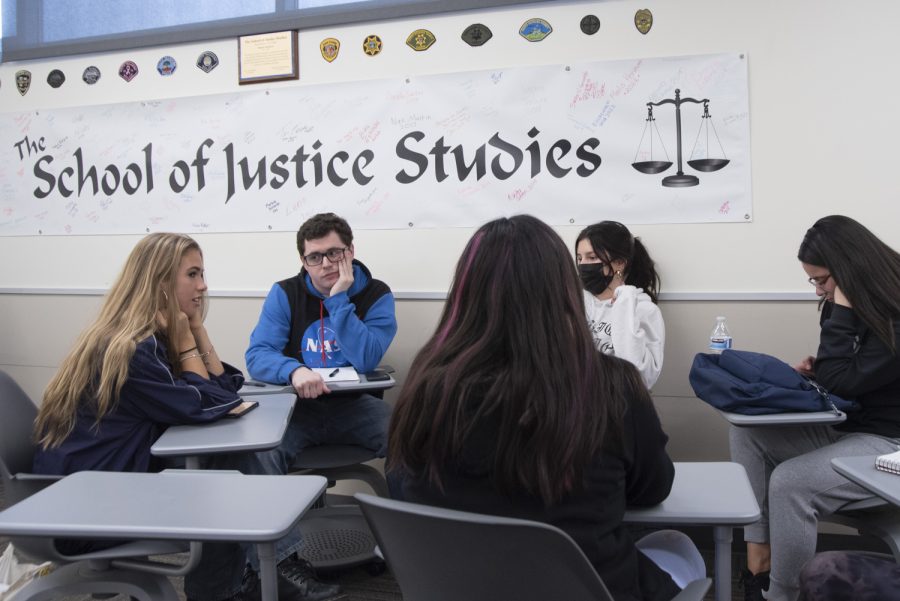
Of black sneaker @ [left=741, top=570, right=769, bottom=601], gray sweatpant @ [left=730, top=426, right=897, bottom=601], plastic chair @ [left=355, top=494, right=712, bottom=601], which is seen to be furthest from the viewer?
black sneaker @ [left=741, top=570, right=769, bottom=601]

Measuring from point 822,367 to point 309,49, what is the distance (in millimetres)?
2425

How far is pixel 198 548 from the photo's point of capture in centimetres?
166

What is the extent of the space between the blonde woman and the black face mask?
1.35 m

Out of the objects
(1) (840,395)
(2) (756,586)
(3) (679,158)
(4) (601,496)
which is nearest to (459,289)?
(4) (601,496)

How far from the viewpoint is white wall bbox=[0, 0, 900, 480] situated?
2.74 m

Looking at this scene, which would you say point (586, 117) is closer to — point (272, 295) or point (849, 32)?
point (849, 32)

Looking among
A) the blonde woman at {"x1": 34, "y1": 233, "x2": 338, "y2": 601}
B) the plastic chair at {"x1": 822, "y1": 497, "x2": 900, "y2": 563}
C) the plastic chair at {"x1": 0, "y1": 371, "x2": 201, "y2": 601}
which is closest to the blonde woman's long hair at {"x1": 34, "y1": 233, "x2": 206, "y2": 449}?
the blonde woman at {"x1": 34, "y1": 233, "x2": 338, "y2": 601}

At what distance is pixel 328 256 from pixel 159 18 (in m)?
1.59

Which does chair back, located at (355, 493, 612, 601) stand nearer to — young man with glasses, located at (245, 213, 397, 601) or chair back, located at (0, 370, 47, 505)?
chair back, located at (0, 370, 47, 505)

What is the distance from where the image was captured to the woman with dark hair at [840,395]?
80.7 inches

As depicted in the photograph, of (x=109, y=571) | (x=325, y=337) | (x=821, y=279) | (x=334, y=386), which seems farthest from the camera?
(x=325, y=337)

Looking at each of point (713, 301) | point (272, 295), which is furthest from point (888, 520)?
point (272, 295)

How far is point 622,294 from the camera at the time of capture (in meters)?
2.71

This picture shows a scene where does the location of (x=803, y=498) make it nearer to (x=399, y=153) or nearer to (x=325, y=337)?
(x=325, y=337)
